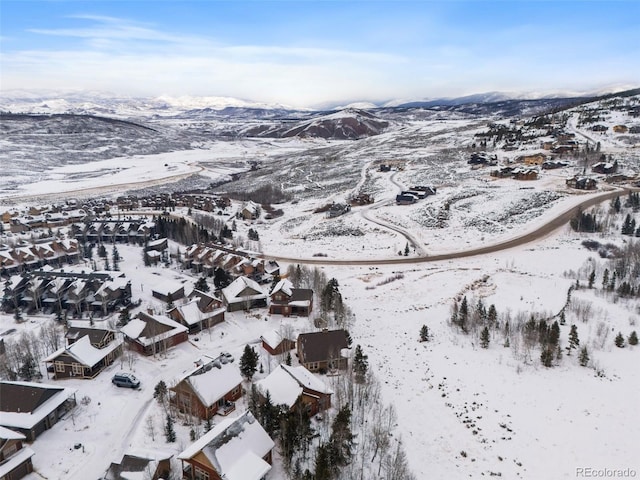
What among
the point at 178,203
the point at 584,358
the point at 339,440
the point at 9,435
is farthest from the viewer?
the point at 178,203

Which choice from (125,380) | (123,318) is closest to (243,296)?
(123,318)

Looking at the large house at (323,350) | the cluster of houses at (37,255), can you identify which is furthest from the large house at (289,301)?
the cluster of houses at (37,255)

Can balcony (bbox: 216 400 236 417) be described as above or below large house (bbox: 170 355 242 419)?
below

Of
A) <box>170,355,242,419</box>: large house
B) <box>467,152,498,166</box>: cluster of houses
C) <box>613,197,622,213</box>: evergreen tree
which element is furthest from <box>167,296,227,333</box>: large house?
<box>467,152,498,166</box>: cluster of houses

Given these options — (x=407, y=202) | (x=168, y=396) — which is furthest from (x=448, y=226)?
(x=168, y=396)

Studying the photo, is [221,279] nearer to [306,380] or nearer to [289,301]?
[289,301]

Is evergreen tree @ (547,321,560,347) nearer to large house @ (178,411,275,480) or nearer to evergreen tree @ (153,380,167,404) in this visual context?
large house @ (178,411,275,480)

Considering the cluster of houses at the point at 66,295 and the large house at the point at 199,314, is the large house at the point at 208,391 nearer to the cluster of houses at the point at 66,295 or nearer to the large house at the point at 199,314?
the large house at the point at 199,314
